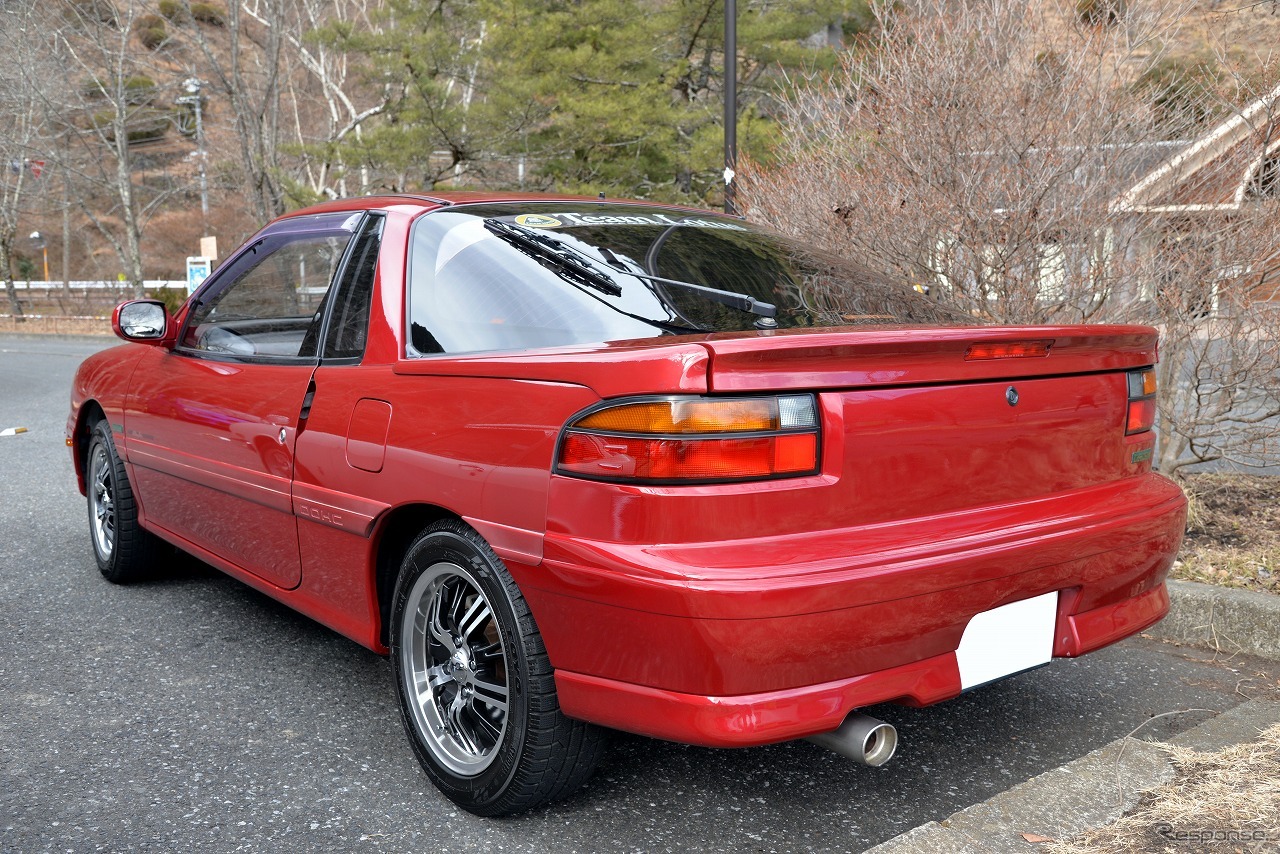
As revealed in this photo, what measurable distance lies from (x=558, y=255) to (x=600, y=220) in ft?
1.14

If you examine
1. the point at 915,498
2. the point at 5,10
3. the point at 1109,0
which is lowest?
the point at 915,498

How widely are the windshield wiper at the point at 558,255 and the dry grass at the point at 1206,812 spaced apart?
161 cm

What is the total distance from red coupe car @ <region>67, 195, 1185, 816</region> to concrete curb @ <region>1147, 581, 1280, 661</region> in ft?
4.05

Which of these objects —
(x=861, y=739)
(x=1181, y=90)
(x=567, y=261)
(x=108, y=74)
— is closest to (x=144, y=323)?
(x=567, y=261)

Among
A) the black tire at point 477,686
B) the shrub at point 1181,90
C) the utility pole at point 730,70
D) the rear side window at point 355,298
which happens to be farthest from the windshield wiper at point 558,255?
the utility pole at point 730,70

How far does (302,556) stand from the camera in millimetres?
3164

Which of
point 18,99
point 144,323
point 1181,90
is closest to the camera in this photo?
point 144,323

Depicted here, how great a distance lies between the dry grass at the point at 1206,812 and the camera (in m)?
2.28

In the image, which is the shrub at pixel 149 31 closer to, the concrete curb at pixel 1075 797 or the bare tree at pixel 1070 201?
the bare tree at pixel 1070 201

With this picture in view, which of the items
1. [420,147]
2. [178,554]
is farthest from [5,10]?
[178,554]

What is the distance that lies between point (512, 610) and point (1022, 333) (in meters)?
1.29

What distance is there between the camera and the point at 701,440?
6.87 ft

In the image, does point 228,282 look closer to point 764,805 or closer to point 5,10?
point 764,805

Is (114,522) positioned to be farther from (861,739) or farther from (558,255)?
(861,739)
